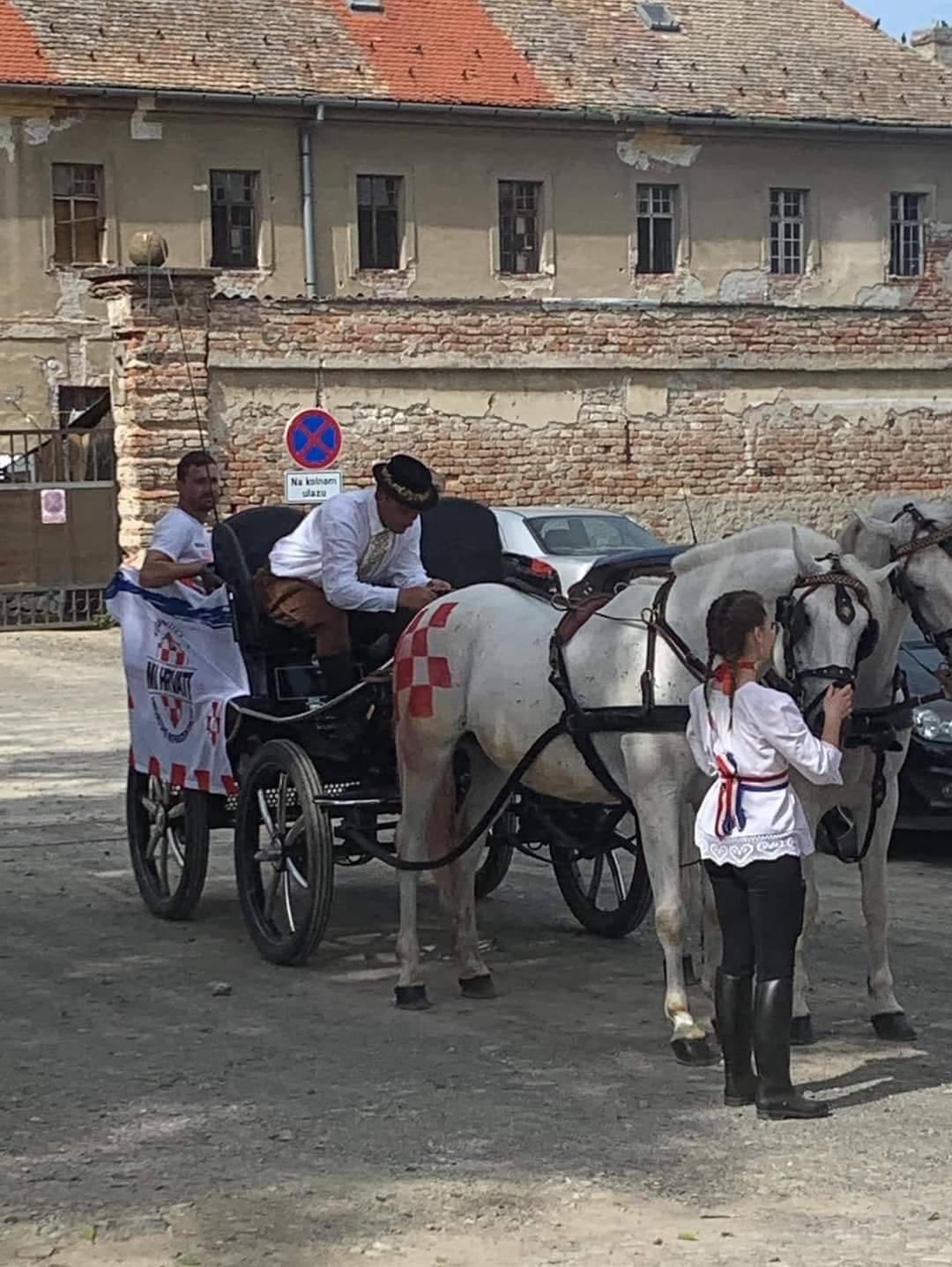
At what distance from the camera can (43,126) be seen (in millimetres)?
35812

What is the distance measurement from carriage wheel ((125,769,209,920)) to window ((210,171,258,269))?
27.3 meters

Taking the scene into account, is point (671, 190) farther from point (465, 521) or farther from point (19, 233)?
point (465, 521)

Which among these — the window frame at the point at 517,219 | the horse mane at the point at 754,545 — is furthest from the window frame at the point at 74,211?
the horse mane at the point at 754,545

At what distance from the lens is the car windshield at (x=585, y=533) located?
80.2 feet

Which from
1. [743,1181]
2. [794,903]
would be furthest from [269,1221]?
[794,903]

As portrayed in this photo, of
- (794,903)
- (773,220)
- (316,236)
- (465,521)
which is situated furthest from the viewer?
(773,220)

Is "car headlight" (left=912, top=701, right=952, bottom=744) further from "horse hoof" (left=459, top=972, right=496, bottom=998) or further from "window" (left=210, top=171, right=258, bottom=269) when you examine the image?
"window" (left=210, top=171, right=258, bottom=269)

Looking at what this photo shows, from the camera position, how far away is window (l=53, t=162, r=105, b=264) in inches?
1427

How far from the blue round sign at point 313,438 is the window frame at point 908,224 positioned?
21.9 metres

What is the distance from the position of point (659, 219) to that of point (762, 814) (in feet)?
113

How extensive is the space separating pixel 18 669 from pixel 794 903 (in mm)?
19340

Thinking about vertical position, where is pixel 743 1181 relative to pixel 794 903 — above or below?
below

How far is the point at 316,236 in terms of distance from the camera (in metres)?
38.2

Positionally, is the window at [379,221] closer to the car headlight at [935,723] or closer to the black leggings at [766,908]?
the car headlight at [935,723]
